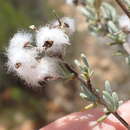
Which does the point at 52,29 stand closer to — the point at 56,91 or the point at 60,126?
the point at 60,126

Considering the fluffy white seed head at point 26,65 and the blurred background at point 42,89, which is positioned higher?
the blurred background at point 42,89

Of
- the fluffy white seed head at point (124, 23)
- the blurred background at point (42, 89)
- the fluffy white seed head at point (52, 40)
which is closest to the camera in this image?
the fluffy white seed head at point (52, 40)

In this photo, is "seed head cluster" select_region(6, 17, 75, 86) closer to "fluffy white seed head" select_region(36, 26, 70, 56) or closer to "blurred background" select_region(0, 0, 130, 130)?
"fluffy white seed head" select_region(36, 26, 70, 56)

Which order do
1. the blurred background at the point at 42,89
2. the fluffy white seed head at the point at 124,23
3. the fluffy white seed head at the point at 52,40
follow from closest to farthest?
the fluffy white seed head at the point at 52,40
the fluffy white seed head at the point at 124,23
the blurred background at the point at 42,89

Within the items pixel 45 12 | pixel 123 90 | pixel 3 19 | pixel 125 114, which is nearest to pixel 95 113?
pixel 125 114

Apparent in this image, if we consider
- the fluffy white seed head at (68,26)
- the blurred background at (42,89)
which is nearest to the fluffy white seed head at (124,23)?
the fluffy white seed head at (68,26)

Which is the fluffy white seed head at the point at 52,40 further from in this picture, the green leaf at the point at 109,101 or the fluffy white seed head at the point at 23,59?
the green leaf at the point at 109,101

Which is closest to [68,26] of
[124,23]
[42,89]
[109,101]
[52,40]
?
[52,40]

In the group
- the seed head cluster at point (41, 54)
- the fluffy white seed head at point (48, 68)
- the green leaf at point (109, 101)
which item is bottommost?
the green leaf at point (109, 101)

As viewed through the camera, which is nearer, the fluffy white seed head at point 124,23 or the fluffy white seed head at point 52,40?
the fluffy white seed head at point 52,40
